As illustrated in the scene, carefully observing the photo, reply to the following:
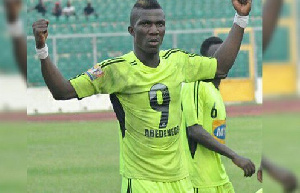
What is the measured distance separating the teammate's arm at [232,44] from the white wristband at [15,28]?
195cm

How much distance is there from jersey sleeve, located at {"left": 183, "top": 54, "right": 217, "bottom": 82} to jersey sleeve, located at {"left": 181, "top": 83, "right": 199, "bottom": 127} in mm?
938

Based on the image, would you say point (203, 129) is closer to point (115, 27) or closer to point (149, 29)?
point (149, 29)

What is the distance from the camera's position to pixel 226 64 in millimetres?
4027

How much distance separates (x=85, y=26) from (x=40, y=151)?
581 centimetres

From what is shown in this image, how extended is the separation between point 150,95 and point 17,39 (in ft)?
7.38

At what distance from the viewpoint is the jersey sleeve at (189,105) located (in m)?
5.12

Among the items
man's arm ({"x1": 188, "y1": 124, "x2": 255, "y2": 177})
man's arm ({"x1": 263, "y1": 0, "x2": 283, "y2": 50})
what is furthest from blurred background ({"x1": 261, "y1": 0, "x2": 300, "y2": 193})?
man's arm ({"x1": 188, "y1": 124, "x2": 255, "y2": 177})

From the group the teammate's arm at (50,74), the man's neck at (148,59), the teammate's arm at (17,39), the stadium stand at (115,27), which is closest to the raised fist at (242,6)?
the man's neck at (148,59)

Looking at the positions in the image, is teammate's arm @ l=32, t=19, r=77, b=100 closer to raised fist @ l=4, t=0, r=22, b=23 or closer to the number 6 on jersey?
the number 6 on jersey

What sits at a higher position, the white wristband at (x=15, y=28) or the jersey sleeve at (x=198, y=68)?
the white wristband at (x=15, y=28)

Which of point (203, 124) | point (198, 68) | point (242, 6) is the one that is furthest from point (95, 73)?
point (203, 124)

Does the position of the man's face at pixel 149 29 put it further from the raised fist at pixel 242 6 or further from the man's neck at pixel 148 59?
the raised fist at pixel 242 6

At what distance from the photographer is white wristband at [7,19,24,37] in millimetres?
1788

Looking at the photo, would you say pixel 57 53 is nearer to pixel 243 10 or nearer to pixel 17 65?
pixel 243 10
